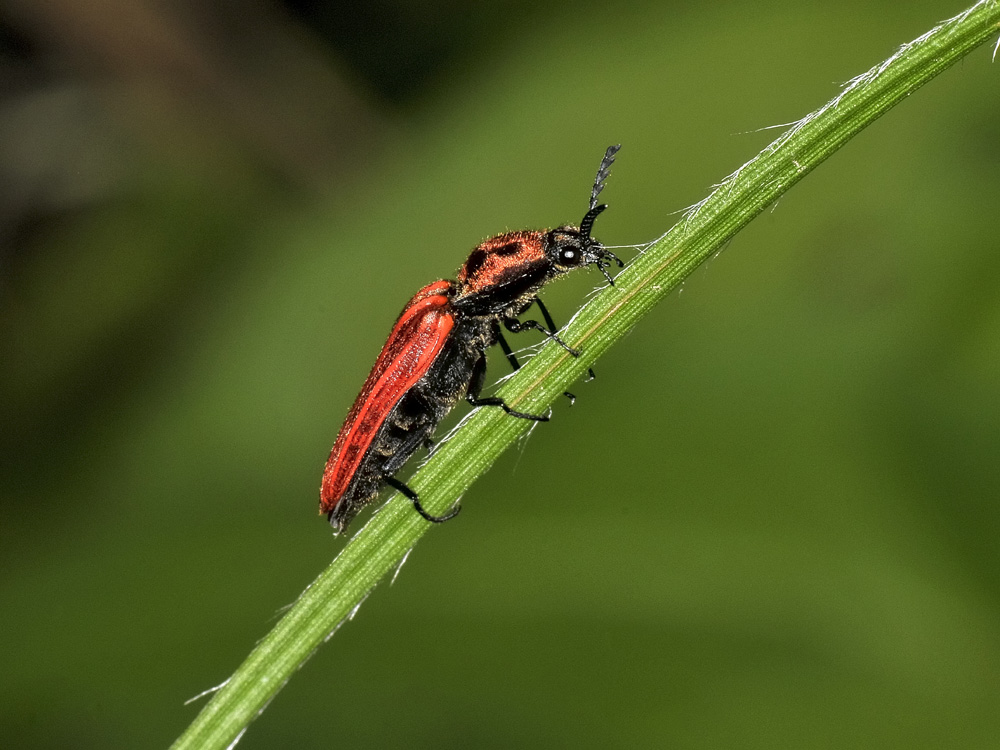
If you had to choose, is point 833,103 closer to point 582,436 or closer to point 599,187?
point 599,187

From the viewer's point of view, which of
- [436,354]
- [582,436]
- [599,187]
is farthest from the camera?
[582,436]

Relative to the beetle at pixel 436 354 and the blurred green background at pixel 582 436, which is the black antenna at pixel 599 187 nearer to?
the beetle at pixel 436 354

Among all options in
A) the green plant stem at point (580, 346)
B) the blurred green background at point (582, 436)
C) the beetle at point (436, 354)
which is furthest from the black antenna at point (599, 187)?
the green plant stem at point (580, 346)

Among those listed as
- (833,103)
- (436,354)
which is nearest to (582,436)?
(436,354)

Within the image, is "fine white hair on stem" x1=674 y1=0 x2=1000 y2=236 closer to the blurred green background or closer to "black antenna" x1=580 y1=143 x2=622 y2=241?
"black antenna" x1=580 y1=143 x2=622 y2=241

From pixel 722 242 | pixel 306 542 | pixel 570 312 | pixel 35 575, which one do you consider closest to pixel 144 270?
pixel 35 575
